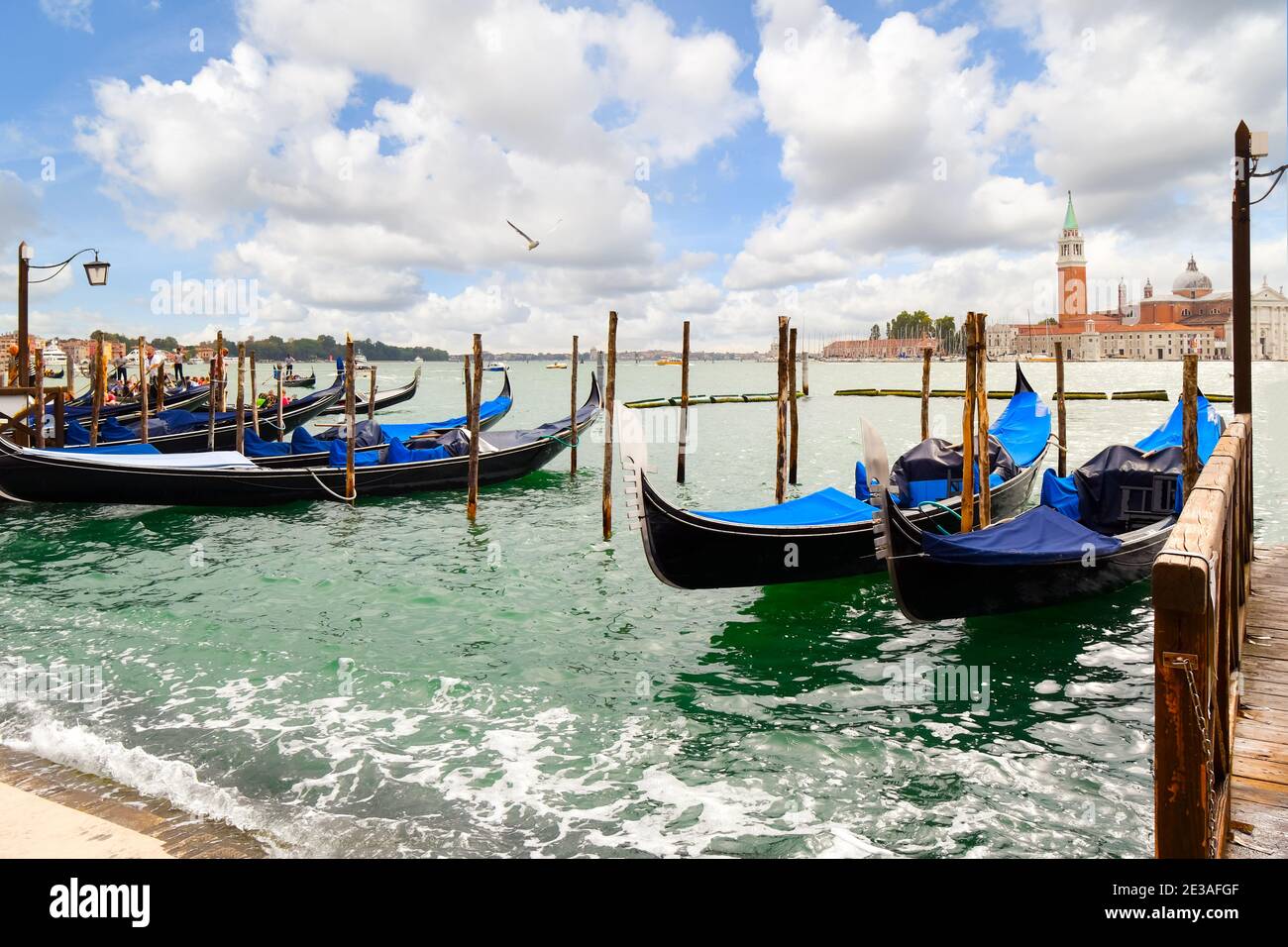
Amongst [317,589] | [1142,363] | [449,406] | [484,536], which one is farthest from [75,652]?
[1142,363]

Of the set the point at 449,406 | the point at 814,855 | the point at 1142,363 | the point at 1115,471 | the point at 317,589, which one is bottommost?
the point at 814,855

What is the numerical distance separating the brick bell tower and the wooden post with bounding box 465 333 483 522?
130m

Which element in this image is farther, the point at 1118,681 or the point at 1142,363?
the point at 1142,363

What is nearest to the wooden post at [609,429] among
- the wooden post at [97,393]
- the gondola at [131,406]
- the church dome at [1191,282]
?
the wooden post at [97,393]

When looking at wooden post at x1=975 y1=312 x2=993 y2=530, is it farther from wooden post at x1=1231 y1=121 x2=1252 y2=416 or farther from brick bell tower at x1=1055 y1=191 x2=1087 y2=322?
brick bell tower at x1=1055 y1=191 x2=1087 y2=322

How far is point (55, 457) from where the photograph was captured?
1198cm

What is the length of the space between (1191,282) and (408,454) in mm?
139220

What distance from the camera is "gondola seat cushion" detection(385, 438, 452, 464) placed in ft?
46.6

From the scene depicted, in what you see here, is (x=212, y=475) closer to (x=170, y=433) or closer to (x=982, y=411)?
(x=170, y=433)

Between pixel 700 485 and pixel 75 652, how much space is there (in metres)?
11.4

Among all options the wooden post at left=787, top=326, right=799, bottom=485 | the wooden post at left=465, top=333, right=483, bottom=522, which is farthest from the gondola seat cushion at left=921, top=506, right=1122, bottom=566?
the wooden post at left=465, top=333, right=483, bottom=522
